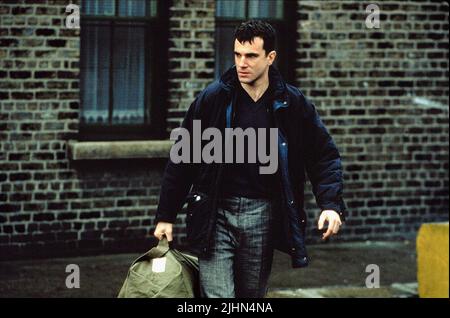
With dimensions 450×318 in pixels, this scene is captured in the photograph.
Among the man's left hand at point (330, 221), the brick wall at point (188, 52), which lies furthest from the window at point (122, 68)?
the man's left hand at point (330, 221)

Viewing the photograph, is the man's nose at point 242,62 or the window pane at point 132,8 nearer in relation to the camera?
the man's nose at point 242,62

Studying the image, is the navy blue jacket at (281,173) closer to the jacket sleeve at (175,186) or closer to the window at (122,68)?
the jacket sleeve at (175,186)

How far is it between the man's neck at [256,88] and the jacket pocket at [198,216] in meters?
0.56

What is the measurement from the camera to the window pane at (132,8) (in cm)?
978

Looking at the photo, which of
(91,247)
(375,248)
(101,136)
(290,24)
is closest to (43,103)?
(101,136)

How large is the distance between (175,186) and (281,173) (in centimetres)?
54

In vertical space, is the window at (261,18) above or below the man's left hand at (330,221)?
above

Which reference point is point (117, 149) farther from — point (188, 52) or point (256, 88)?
point (256, 88)

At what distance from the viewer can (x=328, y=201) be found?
516 cm

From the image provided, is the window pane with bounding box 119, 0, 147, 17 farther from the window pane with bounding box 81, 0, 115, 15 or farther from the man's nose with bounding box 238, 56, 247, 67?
the man's nose with bounding box 238, 56, 247, 67

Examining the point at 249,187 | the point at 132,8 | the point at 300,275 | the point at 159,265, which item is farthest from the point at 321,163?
the point at 132,8

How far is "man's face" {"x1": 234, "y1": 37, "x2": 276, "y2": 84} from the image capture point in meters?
5.10

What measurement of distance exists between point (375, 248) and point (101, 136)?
2934 mm

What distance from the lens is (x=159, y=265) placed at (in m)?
5.07
